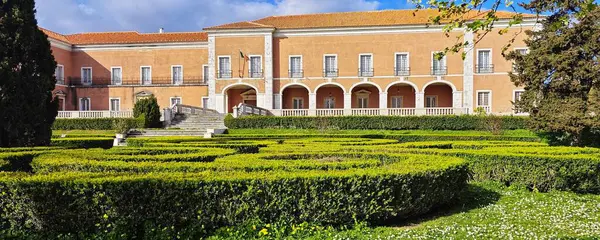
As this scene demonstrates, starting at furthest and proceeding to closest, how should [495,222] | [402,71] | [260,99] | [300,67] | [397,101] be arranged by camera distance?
[397,101] < [300,67] < [260,99] < [402,71] < [495,222]

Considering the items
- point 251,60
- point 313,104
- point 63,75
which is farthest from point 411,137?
point 63,75

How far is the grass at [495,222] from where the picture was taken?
5.17m

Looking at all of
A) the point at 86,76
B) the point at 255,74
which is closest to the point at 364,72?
the point at 255,74

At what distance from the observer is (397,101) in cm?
3591

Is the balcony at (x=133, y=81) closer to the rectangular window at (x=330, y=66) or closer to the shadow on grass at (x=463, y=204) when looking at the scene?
the rectangular window at (x=330, y=66)

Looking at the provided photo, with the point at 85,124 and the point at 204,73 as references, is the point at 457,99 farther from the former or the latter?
the point at 85,124

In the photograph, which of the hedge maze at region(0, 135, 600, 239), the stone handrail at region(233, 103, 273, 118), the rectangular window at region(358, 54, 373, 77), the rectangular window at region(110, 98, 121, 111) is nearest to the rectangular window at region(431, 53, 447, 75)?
the rectangular window at region(358, 54, 373, 77)

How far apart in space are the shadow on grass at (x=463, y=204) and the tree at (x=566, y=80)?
1052 cm

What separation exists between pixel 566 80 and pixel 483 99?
53.2ft

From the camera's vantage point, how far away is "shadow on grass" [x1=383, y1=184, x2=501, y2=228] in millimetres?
6017

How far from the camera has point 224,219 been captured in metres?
5.32

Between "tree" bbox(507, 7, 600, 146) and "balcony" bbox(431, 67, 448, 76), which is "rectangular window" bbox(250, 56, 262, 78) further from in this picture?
"tree" bbox(507, 7, 600, 146)

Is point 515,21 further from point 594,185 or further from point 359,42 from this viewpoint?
point 359,42

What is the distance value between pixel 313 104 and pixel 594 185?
89.2 feet
